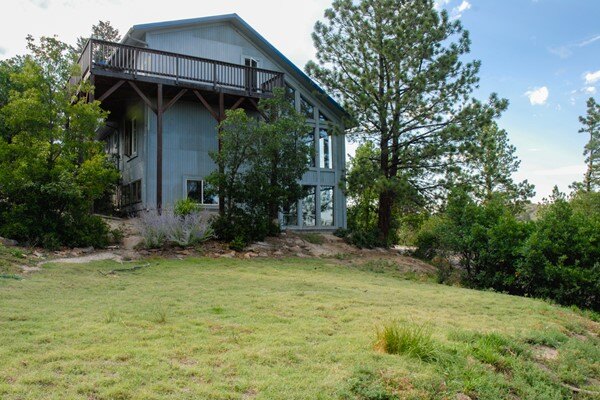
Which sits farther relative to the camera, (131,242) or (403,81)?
(403,81)

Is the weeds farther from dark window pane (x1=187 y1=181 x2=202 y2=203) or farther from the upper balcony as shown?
the upper balcony

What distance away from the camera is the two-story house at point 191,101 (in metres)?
16.5

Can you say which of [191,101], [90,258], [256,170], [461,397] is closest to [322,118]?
[191,101]

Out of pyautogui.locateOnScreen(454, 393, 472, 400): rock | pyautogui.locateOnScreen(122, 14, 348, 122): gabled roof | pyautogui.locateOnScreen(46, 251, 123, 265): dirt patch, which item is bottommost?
pyautogui.locateOnScreen(454, 393, 472, 400): rock

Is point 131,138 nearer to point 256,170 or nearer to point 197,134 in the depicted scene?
point 197,134

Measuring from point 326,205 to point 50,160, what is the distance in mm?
11030

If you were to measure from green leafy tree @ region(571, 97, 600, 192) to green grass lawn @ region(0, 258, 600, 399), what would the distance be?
30.2 metres

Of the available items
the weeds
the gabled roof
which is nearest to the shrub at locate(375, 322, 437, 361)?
the weeds

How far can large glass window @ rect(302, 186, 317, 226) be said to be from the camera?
19984 millimetres

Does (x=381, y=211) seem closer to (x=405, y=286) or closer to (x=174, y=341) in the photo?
(x=405, y=286)

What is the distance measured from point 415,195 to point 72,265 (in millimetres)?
12265

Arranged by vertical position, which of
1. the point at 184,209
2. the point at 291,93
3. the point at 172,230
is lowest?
the point at 172,230

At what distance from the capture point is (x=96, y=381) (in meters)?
3.74

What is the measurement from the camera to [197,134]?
18578 mm
